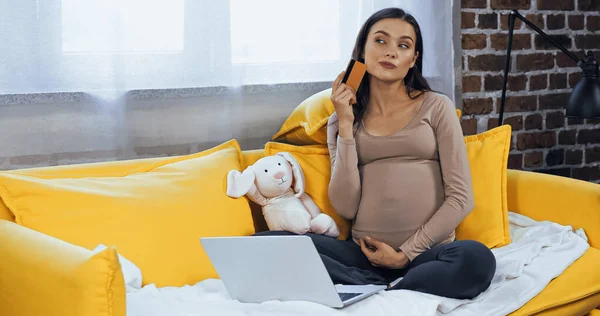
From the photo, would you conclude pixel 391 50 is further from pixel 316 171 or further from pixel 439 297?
pixel 439 297

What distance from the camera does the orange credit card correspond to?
6.52 feet

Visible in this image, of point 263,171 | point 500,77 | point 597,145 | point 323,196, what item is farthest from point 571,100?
point 263,171

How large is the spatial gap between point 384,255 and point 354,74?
50cm

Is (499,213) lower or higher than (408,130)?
lower

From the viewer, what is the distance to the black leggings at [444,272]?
171 centimetres

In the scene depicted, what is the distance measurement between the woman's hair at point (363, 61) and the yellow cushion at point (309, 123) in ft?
0.31

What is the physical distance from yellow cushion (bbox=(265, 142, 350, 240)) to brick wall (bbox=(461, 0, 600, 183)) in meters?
0.89

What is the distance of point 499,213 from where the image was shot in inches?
84.9

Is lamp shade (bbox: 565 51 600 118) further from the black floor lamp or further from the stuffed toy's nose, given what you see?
the stuffed toy's nose

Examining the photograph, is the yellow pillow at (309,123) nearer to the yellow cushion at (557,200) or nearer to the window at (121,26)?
the window at (121,26)

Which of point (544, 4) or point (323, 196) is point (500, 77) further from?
point (323, 196)

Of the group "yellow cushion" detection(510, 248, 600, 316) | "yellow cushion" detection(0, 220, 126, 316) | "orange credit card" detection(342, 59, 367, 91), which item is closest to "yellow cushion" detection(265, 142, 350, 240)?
"orange credit card" detection(342, 59, 367, 91)

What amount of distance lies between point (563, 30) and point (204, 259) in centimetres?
190

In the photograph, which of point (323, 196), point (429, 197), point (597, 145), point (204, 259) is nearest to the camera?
point (204, 259)
